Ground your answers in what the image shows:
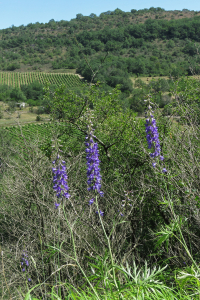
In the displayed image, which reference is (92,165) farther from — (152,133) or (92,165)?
(152,133)

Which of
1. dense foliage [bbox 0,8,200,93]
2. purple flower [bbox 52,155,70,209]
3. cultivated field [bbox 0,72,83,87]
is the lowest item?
cultivated field [bbox 0,72,83,87]

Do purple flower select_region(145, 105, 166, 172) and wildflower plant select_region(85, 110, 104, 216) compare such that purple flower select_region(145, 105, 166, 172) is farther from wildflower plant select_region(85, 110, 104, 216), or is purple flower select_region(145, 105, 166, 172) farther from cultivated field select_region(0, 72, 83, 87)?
cultivated field select_region(0, 72, 83, 87)

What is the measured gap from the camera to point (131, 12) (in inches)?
6929

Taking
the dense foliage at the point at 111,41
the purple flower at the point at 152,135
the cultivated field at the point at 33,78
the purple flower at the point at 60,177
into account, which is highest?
the dense foliage at the point at 111,41

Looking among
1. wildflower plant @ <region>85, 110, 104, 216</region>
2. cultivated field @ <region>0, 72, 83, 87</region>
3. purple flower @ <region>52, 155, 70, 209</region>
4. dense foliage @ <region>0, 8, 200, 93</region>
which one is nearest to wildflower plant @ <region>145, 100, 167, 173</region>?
wildflower plant @ <region>85, 110, 104, 216</region>

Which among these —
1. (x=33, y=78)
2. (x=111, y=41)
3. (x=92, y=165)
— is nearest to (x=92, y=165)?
(x=92, y=165)

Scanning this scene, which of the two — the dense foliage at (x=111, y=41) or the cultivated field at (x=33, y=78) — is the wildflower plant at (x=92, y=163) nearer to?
the dense foliage at (x=111, y=41)

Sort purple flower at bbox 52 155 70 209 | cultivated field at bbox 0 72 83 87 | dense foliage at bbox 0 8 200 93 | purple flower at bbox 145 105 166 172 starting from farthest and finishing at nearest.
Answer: cultivated field at bbox 0 72 83 87 → dense foliage at bbox 0 8 200 93 → purple flower at bbox 145 105 166 172 → purple flower at bbox 52 155 70 209

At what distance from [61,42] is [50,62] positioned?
55.2 ft

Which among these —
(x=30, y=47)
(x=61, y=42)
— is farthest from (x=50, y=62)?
(x=30, y=47)

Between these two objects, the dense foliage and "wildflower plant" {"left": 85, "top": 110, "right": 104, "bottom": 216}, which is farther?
the dense foliage

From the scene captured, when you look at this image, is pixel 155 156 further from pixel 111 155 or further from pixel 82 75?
pixel 82 75

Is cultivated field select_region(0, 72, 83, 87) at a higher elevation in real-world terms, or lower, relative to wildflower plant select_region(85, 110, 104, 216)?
lower

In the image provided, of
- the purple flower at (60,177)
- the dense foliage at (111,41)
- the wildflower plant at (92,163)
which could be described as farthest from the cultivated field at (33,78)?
the purple flower at (60,177)
